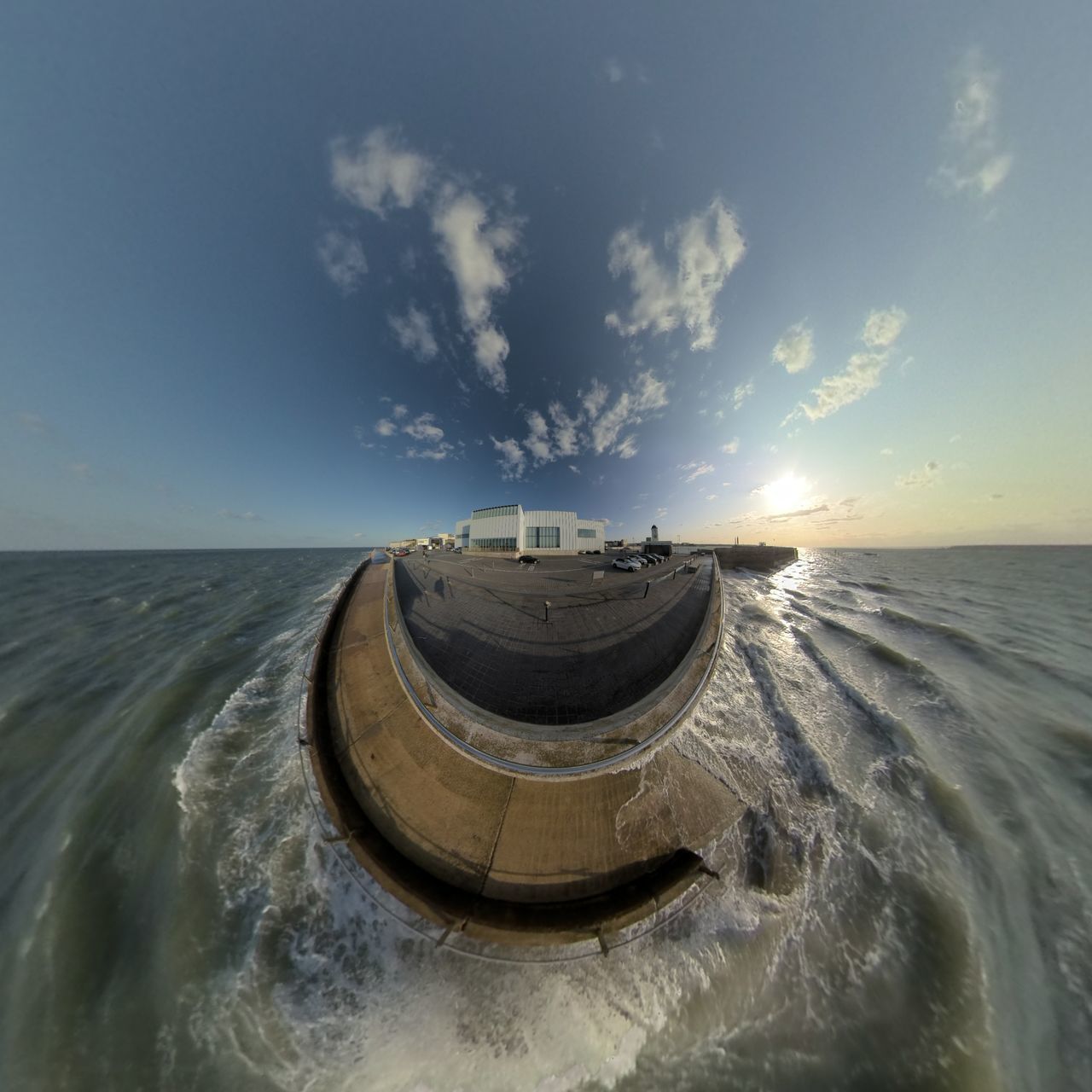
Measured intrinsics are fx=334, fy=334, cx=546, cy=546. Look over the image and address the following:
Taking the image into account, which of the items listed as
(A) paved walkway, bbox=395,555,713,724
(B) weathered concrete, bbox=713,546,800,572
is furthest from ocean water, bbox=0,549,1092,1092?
(B) weathered concrete, bbox=713,546,800,572

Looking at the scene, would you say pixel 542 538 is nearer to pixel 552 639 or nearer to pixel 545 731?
pixel 552 639

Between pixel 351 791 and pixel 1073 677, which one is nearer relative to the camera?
pixel 351 791

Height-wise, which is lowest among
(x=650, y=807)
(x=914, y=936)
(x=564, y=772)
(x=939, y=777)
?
(x=914, y=936)

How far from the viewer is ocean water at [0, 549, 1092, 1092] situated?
11.8ft

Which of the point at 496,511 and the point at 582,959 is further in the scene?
the point at 496,511

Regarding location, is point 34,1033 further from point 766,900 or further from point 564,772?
point 766,900

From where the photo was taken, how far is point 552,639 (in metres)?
9.91

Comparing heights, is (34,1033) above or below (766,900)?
below

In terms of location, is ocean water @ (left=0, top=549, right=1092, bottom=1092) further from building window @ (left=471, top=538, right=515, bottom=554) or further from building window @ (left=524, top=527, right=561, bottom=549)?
building window @ (left=524, top=527, right=561, bottom=549)

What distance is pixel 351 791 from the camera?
5.39 meters

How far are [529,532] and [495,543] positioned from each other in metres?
4.59

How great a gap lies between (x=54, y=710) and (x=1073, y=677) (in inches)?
1324

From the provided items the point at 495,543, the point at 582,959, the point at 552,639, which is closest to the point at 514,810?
the point at 582,959

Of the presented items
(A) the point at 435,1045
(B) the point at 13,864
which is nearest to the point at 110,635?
(B) the point at 13,864
